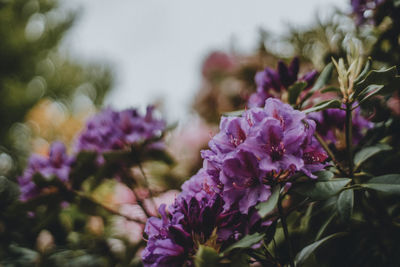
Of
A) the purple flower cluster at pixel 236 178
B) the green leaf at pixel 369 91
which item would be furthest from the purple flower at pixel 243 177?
the green leaf at pixel 369 91

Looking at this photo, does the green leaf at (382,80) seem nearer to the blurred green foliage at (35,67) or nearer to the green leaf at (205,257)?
the green leaf at (205,257)

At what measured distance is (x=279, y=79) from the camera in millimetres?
685

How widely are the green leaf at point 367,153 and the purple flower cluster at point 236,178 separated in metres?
0.16

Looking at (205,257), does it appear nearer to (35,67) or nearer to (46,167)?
(46,167)

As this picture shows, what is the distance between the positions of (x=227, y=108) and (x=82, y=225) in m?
0.75

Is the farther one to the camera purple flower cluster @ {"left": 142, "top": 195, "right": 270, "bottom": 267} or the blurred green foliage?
the blurred green foliage

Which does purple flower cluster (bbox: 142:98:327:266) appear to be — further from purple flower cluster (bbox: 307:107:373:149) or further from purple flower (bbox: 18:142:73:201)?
purple flower (bbox: 18:142:73:201)

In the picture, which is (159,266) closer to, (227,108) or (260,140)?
(260,140)

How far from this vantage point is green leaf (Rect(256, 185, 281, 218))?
1.17ft

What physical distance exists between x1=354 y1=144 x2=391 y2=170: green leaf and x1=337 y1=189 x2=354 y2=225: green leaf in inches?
6.0

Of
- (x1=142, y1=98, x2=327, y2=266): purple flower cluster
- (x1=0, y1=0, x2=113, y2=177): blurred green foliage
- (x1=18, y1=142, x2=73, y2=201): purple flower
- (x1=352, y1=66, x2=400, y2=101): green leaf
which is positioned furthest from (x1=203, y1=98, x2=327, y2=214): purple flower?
(x1=0, y1=0, x2=113, y2=177): blurred green foliage

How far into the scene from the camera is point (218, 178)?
448 mm

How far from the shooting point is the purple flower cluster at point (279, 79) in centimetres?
67

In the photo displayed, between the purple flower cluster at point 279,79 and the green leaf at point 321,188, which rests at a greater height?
the purple flower cluster at point 279,79
